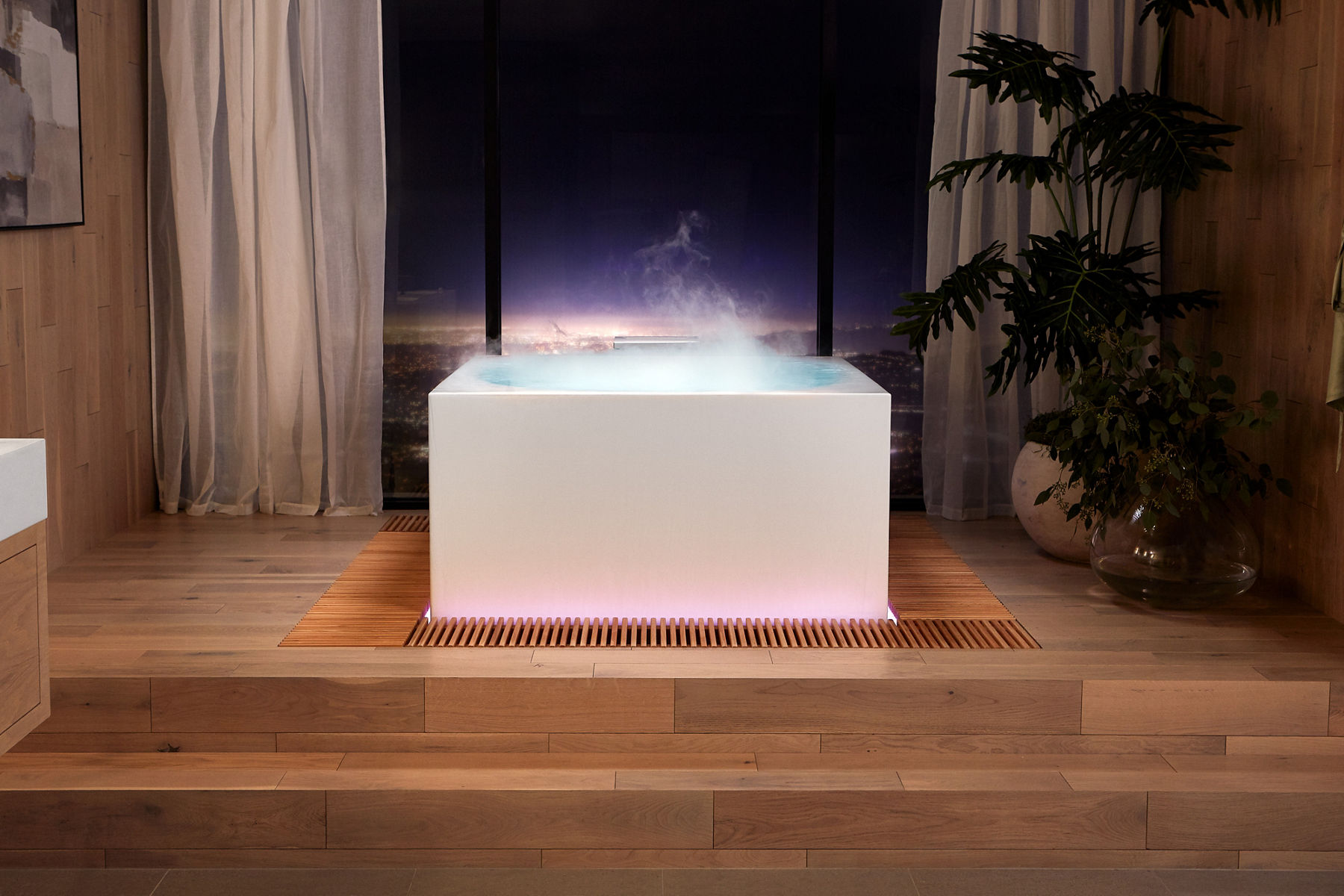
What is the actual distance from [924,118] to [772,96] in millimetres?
613

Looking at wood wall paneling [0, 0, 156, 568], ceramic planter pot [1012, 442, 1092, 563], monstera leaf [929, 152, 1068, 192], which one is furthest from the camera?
ceramic planter pot [1012, 442, 1092, 563]

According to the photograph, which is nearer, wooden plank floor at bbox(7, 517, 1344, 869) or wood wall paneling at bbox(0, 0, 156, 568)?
wooden plank floor at bbox(7, 517, 1344, 869)

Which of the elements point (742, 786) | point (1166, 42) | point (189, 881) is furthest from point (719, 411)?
point (1166, 42)

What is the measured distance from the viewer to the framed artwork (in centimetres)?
305

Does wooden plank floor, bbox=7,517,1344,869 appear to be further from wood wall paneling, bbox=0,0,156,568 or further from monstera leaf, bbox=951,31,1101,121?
monstera leaf, bbox=951,31,1101,121

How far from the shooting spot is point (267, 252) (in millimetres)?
3941

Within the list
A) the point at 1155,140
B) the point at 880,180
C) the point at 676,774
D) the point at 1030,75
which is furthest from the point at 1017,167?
the point at 676,774

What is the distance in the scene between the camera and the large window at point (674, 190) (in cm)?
448

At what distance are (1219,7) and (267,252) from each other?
110 inches

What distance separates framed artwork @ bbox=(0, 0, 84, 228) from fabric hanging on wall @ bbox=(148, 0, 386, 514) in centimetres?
47

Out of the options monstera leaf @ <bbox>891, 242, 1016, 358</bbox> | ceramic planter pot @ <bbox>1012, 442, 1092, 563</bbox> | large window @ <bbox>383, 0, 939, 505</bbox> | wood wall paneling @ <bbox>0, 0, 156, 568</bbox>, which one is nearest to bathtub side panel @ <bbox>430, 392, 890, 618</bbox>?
monstera leaf @ <bbox>891, 242, 1016, 358</bbox>

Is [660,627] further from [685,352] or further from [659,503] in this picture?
[685,352]

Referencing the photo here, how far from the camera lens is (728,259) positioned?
15.3 ft

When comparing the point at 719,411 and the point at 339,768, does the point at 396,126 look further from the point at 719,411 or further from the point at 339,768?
the point at 339,768
